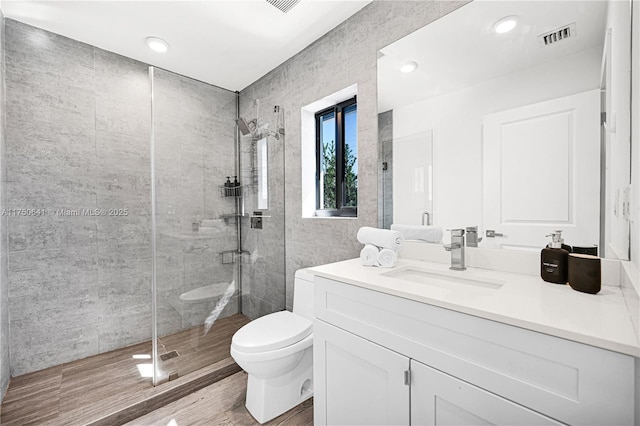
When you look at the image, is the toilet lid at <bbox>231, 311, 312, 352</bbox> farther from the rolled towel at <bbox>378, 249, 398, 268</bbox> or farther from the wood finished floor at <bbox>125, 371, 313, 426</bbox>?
the rolled towel at <bbox>378, 249, 398, 268</bbox>

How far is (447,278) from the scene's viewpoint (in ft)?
4.14

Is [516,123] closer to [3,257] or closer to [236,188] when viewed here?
[236,188]

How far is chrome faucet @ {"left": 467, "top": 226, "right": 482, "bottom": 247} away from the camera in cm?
133

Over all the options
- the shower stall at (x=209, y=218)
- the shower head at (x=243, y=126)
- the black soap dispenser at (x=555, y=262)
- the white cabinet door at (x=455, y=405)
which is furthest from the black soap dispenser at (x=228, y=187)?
the black soap dispenser at (x=555, y=262)

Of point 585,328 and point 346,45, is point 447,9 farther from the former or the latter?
point 585,328

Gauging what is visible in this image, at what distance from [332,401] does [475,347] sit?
73cm

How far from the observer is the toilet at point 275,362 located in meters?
1.50

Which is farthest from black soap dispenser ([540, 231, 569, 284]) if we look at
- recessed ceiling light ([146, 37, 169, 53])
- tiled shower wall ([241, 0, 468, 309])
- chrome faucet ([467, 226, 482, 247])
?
recessed ceiling light ([146, 37, 169, 53])

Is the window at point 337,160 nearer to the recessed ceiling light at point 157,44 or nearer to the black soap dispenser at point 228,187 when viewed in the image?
the black soap dispenser at point 228,187

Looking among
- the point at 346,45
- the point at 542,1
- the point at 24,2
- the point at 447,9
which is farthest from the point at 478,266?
the point at 24,2

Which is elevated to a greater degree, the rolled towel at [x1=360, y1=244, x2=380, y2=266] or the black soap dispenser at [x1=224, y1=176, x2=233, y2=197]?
the black soap dispenser at [x1=224, y1=176, x2=233, y2=197]

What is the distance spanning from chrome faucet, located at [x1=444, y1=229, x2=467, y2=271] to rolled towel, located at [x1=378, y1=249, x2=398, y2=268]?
0.79 feet

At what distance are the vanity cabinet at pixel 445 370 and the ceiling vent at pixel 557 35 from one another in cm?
113

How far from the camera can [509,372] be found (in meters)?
0.74
